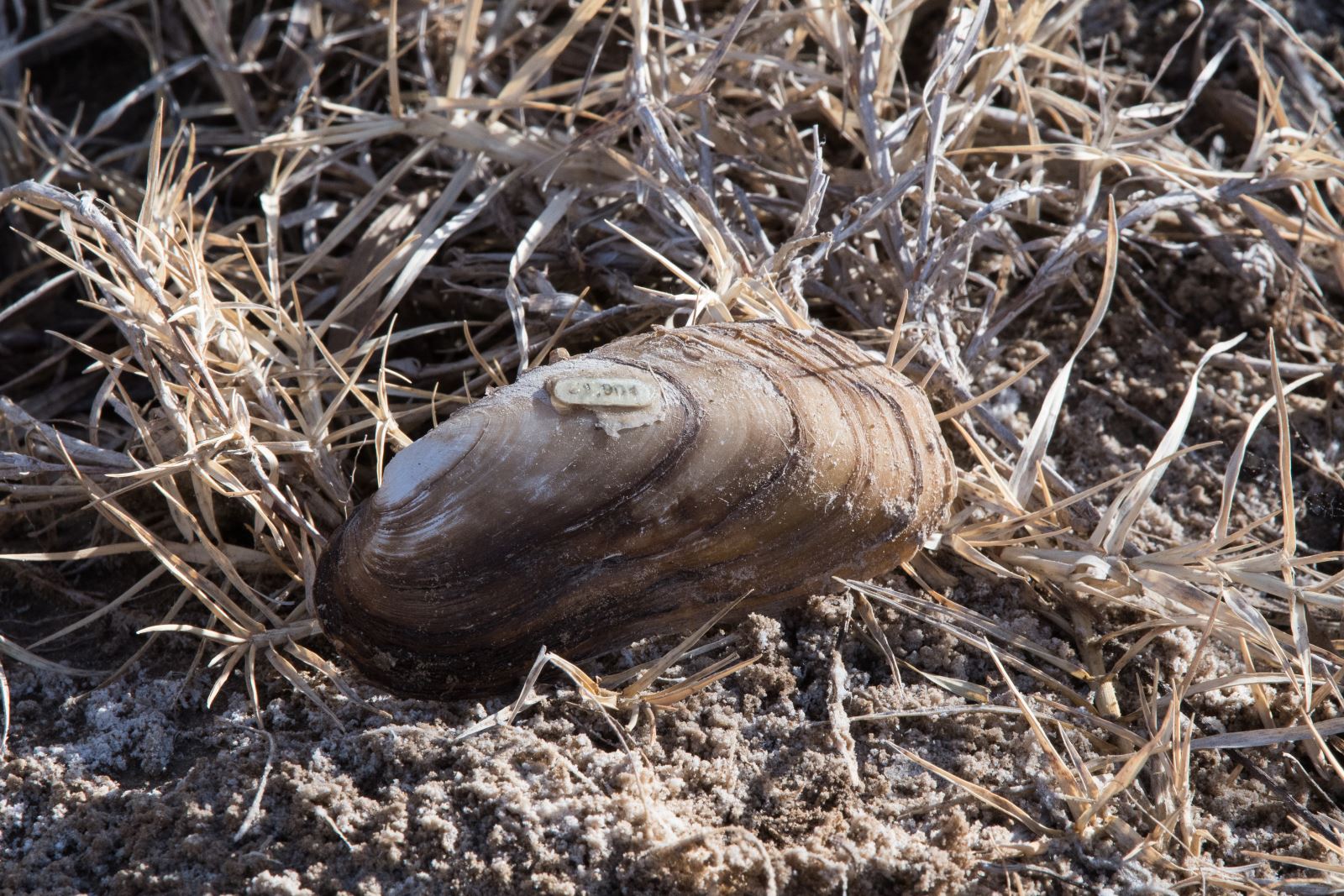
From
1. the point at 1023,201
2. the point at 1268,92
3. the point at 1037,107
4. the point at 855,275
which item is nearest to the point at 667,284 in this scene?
the point at 855,275

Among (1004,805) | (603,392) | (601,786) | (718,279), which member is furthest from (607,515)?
(1004,805)

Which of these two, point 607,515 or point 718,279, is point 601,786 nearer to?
point 607,515

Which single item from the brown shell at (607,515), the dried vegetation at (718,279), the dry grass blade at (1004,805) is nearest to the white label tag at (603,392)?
the brown shell at (607,515)

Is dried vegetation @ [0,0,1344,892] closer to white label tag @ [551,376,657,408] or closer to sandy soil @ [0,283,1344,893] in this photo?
sandy soil @ [0,283,1344,893]

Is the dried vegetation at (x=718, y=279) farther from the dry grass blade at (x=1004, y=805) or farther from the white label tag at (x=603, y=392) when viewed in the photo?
the white label tag at (x=603, y=392)

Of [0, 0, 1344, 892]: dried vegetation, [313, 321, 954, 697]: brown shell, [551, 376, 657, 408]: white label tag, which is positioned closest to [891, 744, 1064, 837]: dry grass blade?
[0, 0, 1344, 892]: dried vegetation

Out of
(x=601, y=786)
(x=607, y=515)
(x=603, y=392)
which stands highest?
(x=603, y=392)
